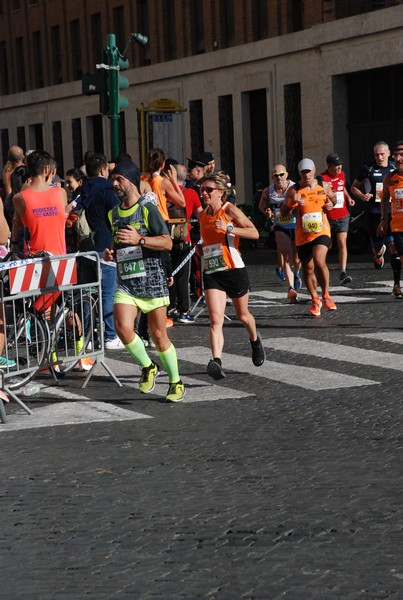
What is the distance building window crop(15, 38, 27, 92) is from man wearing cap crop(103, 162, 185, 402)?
48.9 metres

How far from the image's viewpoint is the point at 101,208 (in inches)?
532

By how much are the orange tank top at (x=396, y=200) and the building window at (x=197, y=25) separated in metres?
29.7

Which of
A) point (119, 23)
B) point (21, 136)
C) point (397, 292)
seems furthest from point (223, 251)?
point (21, 136)

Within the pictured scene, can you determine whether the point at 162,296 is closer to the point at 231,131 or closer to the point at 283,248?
the point at 283,248

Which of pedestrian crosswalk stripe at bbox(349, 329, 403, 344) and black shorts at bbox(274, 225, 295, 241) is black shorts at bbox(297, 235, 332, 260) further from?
pedestrian crosswalk stripe at bbox(349, 329, 403, 344)

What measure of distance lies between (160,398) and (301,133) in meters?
30.6

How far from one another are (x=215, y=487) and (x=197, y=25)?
40.3 metres

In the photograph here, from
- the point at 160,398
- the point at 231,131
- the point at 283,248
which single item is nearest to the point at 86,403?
the point at 160,398

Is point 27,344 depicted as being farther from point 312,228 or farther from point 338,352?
point 312,228

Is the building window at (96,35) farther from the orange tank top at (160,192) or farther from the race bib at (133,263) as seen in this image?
the race bib at (133,263)

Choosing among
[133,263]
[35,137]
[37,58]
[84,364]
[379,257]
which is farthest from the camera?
[35,137]

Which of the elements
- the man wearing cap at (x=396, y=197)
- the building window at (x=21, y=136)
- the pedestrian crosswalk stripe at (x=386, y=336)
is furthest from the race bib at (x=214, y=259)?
the building window at (x=21, y=136)

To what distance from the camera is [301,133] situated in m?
40.7

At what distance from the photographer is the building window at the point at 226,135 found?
4472 cm
